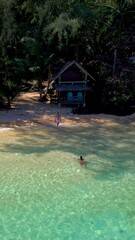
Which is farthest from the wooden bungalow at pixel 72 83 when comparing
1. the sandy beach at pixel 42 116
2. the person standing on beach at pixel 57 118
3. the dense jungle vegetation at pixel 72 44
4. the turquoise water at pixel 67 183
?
the turquoise water at pixel 67 183

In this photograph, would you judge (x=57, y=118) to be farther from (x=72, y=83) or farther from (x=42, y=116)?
(x=72, y=83)

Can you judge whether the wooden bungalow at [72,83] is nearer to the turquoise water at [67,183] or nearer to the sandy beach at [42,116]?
the sandy beach at [42,116]

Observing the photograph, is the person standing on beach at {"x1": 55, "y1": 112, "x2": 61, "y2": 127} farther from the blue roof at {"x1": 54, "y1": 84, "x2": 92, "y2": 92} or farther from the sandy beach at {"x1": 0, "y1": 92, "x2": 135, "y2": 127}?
the blue roof at {"x1": 54, "y1": 84, "x2": 92, "y2": 92}

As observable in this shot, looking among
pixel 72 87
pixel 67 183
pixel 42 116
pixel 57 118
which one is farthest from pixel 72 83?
pixel 67 183

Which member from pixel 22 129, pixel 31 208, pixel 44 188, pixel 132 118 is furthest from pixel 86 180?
pixel 132 118

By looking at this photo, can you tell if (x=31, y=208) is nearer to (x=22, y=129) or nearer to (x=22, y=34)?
(x=22, y=129)

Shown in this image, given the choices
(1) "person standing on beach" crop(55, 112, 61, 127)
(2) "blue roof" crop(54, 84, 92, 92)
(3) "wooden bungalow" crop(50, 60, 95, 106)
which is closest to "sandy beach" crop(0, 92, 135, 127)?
(1) "person standing on beach" crop(55, 112, 61, 127)
